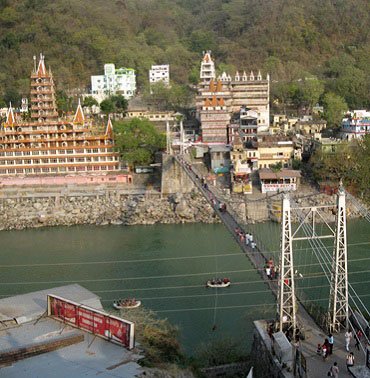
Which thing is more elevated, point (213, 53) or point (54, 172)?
point (213, 53)

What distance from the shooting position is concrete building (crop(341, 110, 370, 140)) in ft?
60.8

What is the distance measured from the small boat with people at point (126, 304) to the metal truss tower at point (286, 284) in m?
2.97

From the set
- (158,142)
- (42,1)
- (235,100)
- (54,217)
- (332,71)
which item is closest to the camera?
(54,217)

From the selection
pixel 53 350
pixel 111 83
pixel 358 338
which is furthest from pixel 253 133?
pixel 53 350

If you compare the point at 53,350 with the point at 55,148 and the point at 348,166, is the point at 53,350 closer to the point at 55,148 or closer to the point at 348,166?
the point at 348,166

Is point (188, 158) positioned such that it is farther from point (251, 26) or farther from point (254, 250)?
point (251, 26)

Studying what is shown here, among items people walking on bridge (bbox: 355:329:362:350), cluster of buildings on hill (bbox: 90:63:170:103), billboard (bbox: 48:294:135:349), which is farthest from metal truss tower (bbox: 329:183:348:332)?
cluster of buildings on hill (bbox: 90:63:170:103)

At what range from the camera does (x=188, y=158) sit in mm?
17766

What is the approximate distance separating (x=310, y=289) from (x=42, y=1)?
86.5 feet

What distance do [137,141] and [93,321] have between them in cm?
1157

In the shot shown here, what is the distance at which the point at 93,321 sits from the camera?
648 cm

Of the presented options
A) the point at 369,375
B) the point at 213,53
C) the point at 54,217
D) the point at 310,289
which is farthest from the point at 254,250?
the point at 213,53

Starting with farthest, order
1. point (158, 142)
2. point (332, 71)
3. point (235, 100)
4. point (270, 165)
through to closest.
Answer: point (332, 71), point (235, 100), point (158, 142), point (270, 165)

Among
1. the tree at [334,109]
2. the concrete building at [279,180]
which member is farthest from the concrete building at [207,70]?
the concrete building at [279,180]
